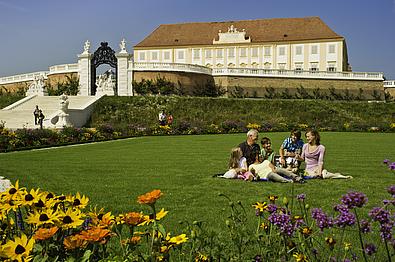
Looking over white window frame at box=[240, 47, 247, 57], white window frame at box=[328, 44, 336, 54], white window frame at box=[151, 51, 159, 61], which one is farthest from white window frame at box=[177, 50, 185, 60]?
white window frame at box=[328, 44, 336, 54]

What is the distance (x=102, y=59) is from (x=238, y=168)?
3614cm

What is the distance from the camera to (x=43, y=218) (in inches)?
96.6

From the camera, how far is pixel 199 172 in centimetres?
1137

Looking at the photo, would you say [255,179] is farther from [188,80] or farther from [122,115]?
[188,80]

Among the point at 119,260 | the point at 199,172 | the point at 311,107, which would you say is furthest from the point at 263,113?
the point at 119,260

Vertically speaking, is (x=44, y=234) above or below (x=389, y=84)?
below

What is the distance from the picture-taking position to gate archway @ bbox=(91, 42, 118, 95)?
44.3 metres

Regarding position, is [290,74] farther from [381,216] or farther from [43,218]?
[43,218]

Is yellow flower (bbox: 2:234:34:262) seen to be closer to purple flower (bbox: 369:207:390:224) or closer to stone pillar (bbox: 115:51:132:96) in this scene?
purple flower (bbox: 369:207:390:224)

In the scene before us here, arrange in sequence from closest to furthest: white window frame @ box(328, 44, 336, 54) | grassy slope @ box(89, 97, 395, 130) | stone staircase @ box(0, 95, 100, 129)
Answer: stone staircase @ box(0, 95, 100, 129), grassy slope @ box(89, 97, 395, 130), white window frame @ box(328, 44, 336, 54)

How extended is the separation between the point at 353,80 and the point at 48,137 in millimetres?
36265

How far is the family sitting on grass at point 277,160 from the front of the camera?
1008 centimetres

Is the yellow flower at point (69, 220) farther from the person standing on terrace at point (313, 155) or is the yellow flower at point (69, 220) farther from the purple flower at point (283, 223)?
the person standing on terrace at point (313, 155)

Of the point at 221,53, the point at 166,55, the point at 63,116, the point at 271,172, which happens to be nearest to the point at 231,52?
the point at 221,53
